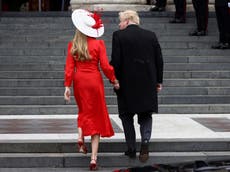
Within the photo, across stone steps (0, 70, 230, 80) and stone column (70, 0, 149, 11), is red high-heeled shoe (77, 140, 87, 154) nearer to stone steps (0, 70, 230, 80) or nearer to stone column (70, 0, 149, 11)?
stone steps (0, 70, 230, 80)

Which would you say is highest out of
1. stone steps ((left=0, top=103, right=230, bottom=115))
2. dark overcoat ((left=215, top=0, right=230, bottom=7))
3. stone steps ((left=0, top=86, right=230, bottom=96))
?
dark overcoat ((left=215, top=0, right=230, bottom=7))

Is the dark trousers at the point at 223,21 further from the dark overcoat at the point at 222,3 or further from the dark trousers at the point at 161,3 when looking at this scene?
the dark trousers at the point at 161,3

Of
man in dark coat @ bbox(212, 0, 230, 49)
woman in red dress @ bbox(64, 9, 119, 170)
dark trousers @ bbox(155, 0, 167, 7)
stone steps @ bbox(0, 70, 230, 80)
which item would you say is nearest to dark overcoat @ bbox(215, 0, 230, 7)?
man in dark coat @ bbox(212, 0, 230, 49)

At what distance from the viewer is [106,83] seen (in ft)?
51.7

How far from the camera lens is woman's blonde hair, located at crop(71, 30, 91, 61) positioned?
981 cm

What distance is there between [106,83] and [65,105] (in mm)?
1194

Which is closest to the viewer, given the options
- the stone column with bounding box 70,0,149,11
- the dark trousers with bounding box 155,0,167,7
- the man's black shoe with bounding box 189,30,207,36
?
the man's black shoe with bounding box 189,30,207,36

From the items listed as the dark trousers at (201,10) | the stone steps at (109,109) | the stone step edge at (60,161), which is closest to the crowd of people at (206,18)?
the dark trousers at (201,10)

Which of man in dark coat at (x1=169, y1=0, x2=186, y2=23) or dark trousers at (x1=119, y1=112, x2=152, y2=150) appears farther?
man in dark coat at (x1=169, y1=0, x2=186, y2=23)

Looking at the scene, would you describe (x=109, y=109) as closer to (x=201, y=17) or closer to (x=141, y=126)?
(x=141, y=126)

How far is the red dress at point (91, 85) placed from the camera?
988 cm

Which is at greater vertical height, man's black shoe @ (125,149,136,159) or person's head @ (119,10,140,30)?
person's head @ (119,10,140,30)

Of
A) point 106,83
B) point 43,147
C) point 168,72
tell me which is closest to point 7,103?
point 106,83

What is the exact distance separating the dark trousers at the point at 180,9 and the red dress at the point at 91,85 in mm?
9838
